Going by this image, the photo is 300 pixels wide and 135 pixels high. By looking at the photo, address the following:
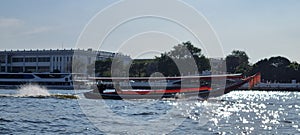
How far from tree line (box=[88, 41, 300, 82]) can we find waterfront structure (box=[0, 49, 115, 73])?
45.0 feet

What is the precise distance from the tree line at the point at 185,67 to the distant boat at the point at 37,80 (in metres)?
31.3

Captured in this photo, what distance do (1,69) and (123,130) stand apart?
171807 mm

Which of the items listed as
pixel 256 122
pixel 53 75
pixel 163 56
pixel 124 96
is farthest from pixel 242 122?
pixel 163 56

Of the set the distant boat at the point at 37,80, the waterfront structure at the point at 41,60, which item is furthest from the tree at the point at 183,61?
the distant boat at the point at 37,80

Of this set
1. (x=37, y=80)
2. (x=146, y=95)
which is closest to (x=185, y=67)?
(x=37, y=80)

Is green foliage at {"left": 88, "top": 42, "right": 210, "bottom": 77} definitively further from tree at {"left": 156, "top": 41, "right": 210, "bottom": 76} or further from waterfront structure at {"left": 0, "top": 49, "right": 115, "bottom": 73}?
waterfront structure at {"left": 0, "top": 49, "right": 115, "bottom": 73}

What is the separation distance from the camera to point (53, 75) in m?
124

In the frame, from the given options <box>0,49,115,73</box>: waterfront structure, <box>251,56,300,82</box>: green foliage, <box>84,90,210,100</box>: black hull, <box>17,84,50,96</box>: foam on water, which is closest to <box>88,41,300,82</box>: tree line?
<box>251,56,300,82</box>: green foliage

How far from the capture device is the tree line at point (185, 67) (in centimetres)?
14400

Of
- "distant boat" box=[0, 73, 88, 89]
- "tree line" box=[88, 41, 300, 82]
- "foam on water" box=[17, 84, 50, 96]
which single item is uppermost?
"tree line" box=[88, 41, 300, 82]

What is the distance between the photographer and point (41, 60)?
597 ft

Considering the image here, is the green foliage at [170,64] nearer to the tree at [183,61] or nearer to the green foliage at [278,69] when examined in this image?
the tree at [183,61]

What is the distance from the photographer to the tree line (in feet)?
472

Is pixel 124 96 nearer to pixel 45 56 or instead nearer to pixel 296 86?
pixel 296 86
